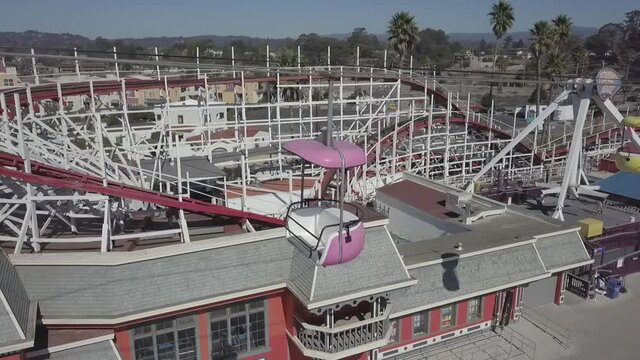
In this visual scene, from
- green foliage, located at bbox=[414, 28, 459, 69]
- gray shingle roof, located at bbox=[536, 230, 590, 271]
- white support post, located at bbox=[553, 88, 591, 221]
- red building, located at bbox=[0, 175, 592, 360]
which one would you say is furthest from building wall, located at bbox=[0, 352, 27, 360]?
green foliage, located at bbox=[414, 28, 459, 69]

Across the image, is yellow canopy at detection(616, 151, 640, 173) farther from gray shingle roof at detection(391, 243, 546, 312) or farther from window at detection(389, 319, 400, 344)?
window at detection(389, 319, 400, 344)

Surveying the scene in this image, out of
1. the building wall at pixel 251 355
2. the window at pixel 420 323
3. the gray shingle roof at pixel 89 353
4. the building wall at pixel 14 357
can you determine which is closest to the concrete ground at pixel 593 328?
the window at pixel 420 323

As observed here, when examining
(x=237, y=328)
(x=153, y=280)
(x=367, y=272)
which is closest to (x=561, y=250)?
(x=367, y=272)

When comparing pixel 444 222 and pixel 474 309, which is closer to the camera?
pixel 474 309

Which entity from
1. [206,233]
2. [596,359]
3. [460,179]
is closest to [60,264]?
[206,233]

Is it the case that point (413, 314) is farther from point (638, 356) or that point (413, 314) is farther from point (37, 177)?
point (37, 177)

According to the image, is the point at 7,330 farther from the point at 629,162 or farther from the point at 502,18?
the point at 502,18

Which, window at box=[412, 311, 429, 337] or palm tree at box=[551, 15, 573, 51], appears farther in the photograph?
palm tree at box=[551, 15, 573, 51]
